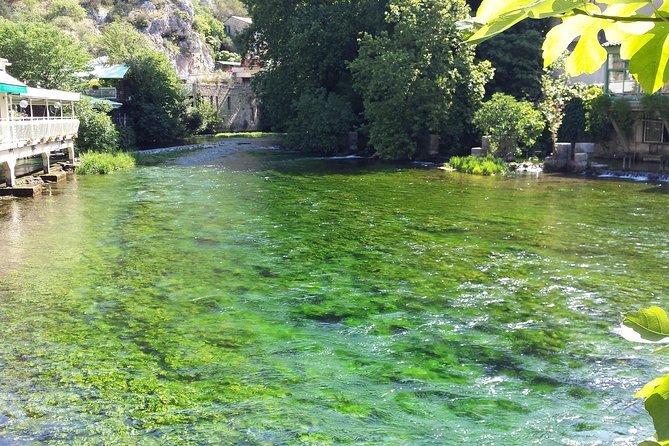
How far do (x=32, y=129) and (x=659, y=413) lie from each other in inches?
1025

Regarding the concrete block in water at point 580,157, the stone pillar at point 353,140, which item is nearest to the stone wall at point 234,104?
the stone pillar at point 353,140

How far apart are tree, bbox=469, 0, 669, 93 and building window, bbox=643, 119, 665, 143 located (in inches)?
1256

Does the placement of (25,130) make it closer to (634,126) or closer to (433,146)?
(433,146)

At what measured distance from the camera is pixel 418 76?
33.4 meters

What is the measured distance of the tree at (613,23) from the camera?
1094mm

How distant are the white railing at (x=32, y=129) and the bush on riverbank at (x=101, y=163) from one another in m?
1.44

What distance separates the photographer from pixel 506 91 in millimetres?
37000

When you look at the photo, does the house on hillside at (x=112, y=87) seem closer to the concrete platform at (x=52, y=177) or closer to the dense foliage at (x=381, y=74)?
the dense foliage at (x=381, y=74)

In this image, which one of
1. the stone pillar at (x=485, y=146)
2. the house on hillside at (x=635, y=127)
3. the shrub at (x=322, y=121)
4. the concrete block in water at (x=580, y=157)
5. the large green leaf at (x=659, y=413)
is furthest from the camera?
the shrub at (x=322, y=121)

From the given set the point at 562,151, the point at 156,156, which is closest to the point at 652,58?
the point at 562,151

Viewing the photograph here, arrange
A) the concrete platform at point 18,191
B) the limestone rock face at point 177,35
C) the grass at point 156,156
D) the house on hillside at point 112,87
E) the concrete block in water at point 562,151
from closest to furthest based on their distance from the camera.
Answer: the concrete platform at point 18,191 < the concrete block in water at point 562,151 < the grass at point 156,156 < the house on hillside at point 112,87 < the limestone rock face at point 177,35

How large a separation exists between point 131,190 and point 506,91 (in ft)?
71.9

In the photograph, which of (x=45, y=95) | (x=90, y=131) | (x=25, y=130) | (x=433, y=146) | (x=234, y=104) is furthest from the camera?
(x=234, y=104)

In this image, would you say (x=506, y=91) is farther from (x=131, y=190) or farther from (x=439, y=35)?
(x=131, y=190)
